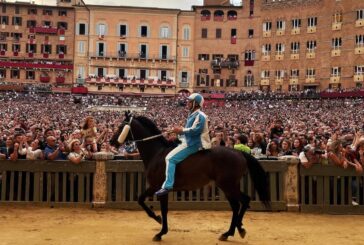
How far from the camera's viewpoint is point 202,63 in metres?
79.1

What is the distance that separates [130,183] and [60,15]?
71.2 m

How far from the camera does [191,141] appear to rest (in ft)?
30.5

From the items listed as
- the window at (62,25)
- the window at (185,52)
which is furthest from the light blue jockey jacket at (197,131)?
the window at (62,25)

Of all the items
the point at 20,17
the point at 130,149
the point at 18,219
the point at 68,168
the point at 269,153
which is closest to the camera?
the point at 18,219

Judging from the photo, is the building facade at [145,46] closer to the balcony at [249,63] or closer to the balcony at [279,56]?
the balcony at [279,56]

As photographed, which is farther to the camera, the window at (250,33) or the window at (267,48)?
the window at (250,33)

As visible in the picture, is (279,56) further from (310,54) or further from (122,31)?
(122,31)

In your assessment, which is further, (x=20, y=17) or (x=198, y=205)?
(x=20, y=17)

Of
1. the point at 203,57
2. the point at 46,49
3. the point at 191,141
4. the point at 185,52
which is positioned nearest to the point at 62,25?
the point at 46,49

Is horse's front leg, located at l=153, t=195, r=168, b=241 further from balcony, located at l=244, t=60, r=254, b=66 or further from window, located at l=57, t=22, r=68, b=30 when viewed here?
window, located at l=57, t=22, r=68, b=30

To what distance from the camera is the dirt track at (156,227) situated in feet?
29.7

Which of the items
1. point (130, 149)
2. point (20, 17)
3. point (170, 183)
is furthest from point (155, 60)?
point (170, 183)

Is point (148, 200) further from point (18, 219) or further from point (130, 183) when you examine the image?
point (18, 219)

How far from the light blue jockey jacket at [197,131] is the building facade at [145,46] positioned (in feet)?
216
